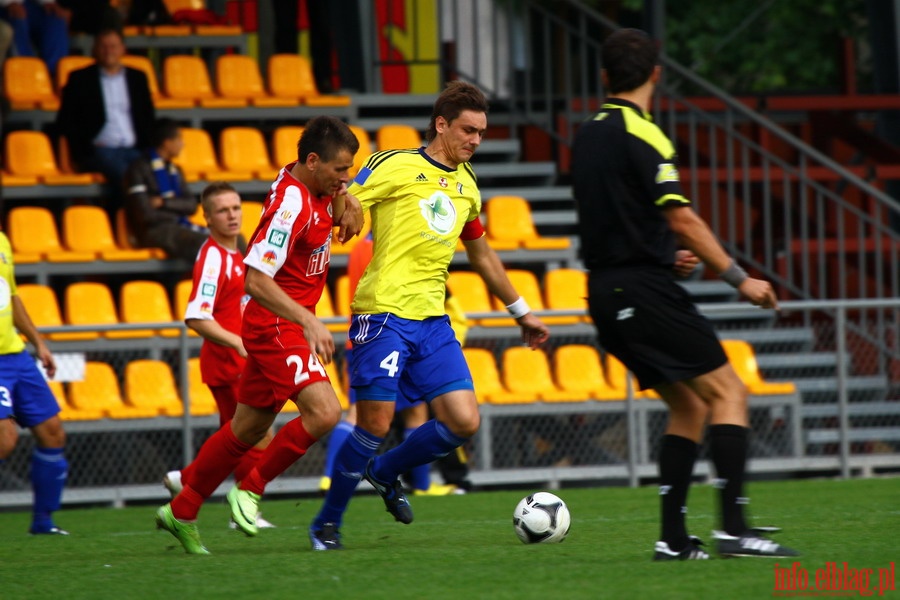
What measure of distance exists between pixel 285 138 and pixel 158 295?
2.96m

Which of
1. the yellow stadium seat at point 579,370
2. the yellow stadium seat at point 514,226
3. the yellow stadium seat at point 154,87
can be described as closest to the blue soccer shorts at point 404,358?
the yellow stadium seat at point 579,370

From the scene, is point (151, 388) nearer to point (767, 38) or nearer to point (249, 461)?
point (249, 461)

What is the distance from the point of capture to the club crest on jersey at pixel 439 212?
691cm

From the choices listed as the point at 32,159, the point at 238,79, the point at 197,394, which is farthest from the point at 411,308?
the point at 238,79

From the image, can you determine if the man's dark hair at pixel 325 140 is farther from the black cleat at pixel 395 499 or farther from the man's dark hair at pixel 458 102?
the black cleat at pixel 395 499

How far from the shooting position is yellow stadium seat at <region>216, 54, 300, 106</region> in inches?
612

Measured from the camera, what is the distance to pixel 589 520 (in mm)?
8734

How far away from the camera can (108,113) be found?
540 inches

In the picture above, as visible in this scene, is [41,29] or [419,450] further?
[41,29]

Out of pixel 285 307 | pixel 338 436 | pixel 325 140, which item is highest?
pixel 325 140

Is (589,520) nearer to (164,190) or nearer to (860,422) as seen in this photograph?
(860,422)

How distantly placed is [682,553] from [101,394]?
22.2 ft

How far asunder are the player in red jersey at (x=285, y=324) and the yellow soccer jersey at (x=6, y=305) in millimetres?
2099

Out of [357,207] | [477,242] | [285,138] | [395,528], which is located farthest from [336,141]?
[285,138]
